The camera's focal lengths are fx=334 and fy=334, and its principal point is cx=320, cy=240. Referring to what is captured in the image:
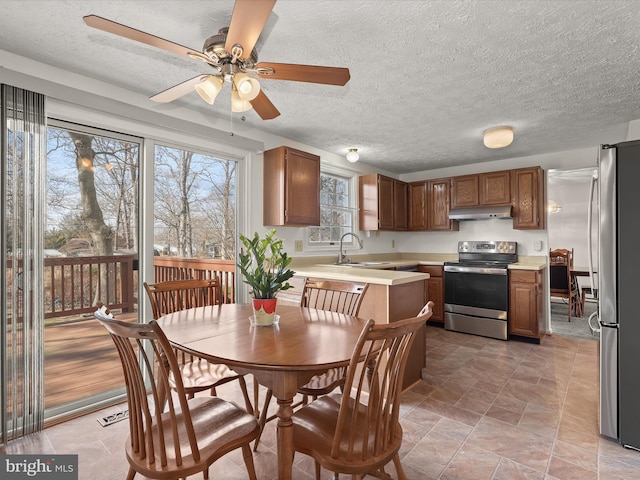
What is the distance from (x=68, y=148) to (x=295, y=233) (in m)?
2.14

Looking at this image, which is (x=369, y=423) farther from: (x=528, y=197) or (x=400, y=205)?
(x=400, y=205)

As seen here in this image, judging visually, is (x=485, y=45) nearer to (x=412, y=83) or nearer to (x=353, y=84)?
(x=412, y=83)

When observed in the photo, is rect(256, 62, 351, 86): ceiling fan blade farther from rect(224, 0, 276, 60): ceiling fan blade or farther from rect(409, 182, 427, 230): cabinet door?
rect(409, 182, 427, 230): cabinet door

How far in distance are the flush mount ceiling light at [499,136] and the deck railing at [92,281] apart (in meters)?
3.11

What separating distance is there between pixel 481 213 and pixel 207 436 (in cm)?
421

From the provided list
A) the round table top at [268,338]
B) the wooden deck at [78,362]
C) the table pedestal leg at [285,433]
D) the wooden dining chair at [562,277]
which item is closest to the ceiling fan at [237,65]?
the round table top at [268,338]

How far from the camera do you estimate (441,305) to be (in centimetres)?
447

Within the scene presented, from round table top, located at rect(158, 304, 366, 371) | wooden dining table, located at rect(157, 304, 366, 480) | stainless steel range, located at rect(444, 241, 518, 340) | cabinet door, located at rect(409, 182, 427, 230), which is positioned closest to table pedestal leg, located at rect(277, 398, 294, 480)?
wooden dining table, located at rect(157, 304, 366, 480)

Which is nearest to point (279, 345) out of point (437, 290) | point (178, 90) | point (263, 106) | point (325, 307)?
point (325, 307)

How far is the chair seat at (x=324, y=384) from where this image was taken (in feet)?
5.77

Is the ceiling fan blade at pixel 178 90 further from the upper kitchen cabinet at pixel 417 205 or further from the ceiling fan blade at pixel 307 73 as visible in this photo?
the upper kitchen cabinet at pixel 417 205

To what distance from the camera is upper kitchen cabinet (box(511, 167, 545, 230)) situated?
4094 millimetres

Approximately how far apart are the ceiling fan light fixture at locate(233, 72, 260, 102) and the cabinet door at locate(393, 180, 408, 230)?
Result: 363cm

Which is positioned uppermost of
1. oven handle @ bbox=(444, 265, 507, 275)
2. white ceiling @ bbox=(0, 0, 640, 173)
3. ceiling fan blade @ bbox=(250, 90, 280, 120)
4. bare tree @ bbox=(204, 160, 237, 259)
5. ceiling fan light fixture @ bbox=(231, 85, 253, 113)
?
white ceiling @ bbox=(0, 0, 640, 173)
